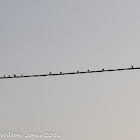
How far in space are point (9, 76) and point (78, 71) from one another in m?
6.44

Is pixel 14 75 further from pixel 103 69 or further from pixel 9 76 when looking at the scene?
pixel 103 69

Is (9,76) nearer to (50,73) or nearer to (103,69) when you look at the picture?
(50,73)

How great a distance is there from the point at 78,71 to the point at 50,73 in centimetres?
314

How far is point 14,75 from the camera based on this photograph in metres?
50.7

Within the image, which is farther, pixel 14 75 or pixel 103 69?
pixel 14 75

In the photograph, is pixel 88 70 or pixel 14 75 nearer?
pixel 88 70

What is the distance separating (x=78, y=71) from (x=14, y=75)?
21.6 ft

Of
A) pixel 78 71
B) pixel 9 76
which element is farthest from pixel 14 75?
pixel 78 71

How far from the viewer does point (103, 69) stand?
47219 mm

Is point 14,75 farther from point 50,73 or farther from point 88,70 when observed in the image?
point 88,70

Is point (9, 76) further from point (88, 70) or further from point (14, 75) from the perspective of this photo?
point (88, 70)

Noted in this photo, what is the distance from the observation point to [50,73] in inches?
1951

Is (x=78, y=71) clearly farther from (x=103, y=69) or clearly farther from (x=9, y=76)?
(x=9, y=76)

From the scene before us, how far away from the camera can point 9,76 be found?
162 feet
